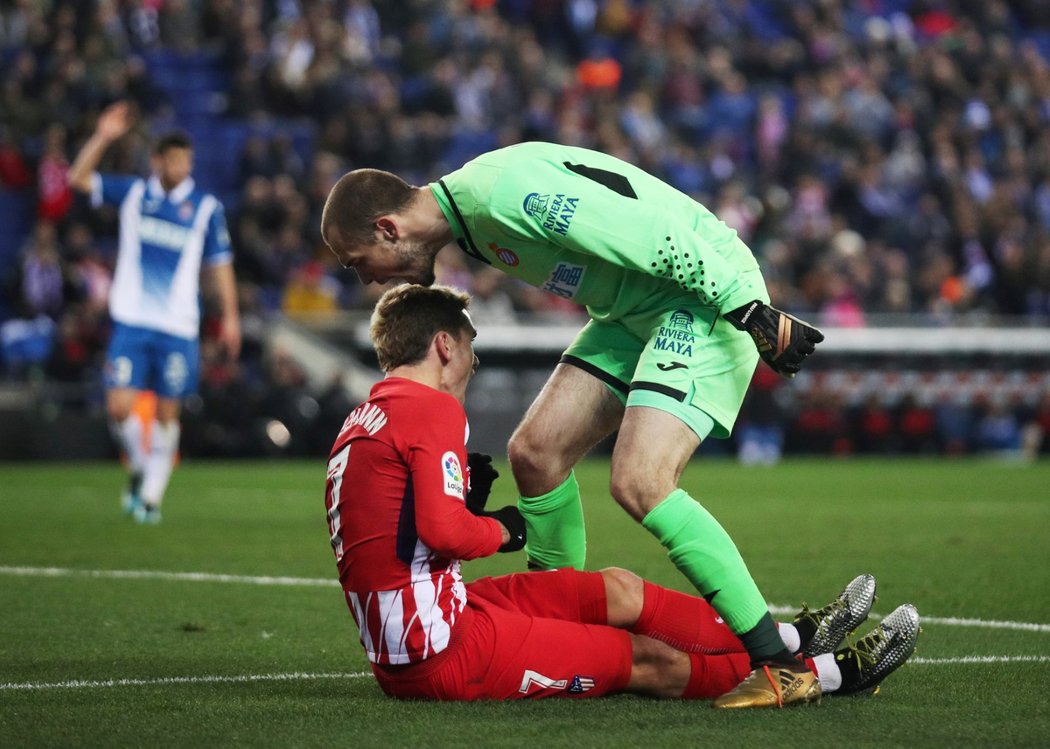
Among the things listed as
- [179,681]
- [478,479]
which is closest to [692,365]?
[478,479]

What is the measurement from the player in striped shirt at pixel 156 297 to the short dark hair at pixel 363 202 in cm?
639

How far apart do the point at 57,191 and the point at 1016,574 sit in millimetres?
13228

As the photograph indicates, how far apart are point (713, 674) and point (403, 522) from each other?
1079mm

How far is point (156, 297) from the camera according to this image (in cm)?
1149

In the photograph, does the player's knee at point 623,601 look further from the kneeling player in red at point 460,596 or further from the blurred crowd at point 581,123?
the blurred crowd at point 581,123

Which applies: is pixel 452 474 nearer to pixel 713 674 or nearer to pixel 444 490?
pixel 444 490

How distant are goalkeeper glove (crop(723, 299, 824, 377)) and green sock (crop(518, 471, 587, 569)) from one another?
0.87 m

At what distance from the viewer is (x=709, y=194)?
906 inches

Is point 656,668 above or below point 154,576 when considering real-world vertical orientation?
above

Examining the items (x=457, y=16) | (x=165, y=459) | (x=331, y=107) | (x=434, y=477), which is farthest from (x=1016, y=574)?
(x=457, y=16)

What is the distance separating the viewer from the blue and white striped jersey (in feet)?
37.7

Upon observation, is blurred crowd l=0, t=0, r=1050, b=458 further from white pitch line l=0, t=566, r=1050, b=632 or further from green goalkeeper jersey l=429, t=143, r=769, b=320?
green goalkeeper jersey l=429, t=143, r=769, b=320

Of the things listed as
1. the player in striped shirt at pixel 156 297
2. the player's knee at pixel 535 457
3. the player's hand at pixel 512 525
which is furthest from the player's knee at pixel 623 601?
the player in striped shirt at pixel 156 297

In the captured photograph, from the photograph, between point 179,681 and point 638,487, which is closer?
point 638,487
